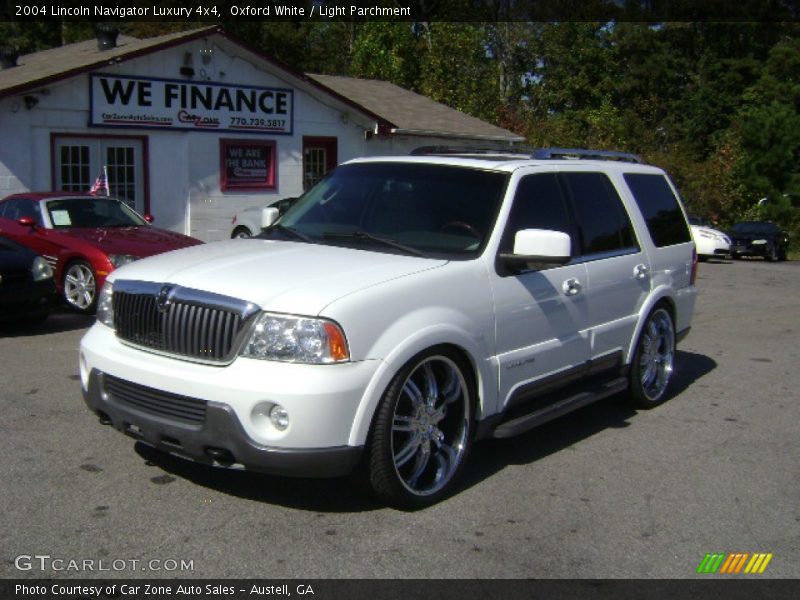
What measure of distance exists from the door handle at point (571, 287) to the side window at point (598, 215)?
331 millimetres

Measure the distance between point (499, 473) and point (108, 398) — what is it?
2.31 m

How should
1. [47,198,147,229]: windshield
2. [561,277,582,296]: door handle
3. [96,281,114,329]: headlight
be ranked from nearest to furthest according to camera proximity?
[96,281,114,329]: headlight < [561,277,582,296]: door handle < [47,198,147,229]: windshield

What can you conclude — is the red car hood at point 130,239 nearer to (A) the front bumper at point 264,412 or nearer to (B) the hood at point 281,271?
(B) the hood at point 281,271

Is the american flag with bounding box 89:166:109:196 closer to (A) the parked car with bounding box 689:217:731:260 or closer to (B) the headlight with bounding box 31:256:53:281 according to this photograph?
(B) the headlight with bounding box 31:256:53:281

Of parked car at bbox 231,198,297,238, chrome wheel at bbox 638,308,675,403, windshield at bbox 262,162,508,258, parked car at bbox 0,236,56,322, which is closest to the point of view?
windshield at bbox 262,162,508,258

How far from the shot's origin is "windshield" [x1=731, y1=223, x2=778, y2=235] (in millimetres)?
30922

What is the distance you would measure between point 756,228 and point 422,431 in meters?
29.0

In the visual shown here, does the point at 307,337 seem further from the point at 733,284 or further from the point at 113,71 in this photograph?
the point at 733,284

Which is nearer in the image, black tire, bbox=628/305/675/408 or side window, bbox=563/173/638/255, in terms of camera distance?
side window, bbox=563/173/638/255

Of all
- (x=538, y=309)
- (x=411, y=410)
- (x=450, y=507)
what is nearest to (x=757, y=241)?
(x=538, y=309)

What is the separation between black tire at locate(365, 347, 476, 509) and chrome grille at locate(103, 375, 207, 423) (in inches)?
34.4

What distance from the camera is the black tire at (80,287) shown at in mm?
11266

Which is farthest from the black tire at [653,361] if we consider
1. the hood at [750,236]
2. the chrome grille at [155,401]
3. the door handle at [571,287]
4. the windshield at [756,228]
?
the windshield at [756,228]

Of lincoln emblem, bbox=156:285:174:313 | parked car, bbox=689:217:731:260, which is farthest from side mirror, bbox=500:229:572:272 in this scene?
parked car, bbox=689:217:731:260
